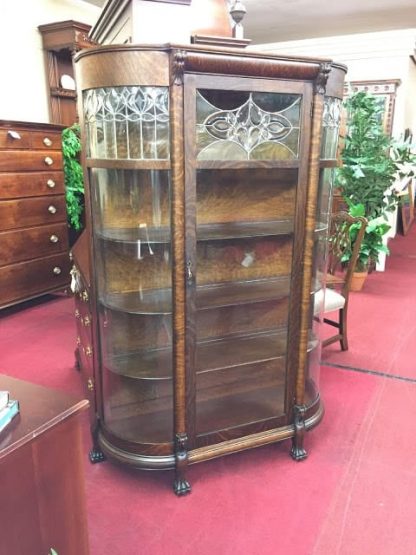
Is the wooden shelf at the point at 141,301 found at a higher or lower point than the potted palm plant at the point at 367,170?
lower

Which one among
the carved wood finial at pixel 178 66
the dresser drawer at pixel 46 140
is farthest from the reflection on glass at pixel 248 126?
the dresser drawer at pixel 46 140

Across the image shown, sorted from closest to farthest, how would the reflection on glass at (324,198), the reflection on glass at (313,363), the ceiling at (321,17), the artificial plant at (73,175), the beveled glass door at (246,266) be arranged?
the beveled glass door at (246,266) → the reflection on glass at (324,198) → the reflection on glass at (313,363) → the artificial plant at (73,175) → the ceiling at (321,17)

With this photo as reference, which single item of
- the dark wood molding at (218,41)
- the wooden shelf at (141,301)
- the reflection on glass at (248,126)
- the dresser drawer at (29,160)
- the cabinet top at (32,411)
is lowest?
the wooden shelf at (141,301)

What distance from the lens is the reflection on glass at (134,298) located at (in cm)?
182

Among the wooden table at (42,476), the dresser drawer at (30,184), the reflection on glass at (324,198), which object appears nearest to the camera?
the wooden table at (42,476)

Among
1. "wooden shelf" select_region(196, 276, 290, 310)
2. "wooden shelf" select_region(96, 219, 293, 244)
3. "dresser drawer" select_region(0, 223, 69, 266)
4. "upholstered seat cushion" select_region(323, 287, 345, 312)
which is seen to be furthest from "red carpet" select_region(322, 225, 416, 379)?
"dresser drawer" select_region(0, 223, 69, 266)

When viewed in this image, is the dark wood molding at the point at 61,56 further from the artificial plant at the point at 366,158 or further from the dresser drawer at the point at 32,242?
the artificial plant at the point at 366,158

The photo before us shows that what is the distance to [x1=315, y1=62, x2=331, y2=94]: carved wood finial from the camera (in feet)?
5.59

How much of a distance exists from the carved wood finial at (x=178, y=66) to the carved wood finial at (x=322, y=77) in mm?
528

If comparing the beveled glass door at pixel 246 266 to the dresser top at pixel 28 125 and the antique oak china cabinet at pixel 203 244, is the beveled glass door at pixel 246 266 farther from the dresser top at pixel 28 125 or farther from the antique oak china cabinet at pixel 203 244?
the dresser top at pixel 28 125

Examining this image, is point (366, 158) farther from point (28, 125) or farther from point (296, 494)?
point (296, 494)

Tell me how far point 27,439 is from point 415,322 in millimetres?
3530

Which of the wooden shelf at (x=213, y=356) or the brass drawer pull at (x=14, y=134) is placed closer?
the wooden shelf at (x=213, y=356)

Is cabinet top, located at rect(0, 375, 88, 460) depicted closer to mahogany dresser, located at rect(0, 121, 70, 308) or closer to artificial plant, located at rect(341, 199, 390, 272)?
mahogany dresser, located at rect(0, 121, 70, 308)
